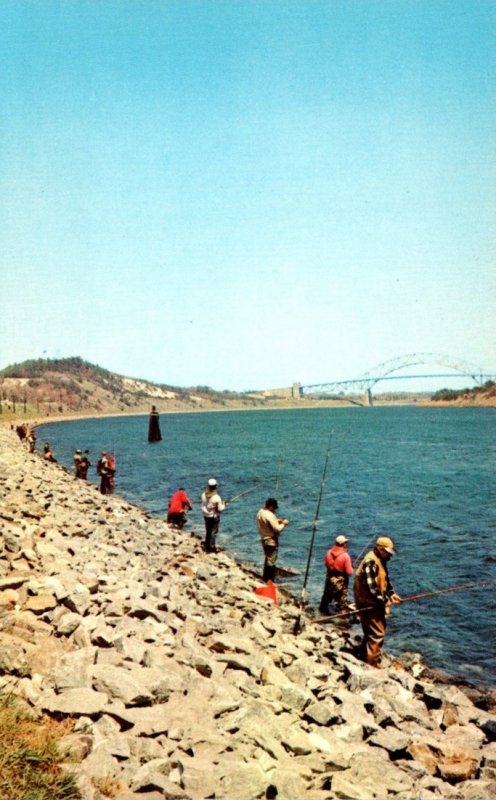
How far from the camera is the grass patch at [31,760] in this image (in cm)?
385

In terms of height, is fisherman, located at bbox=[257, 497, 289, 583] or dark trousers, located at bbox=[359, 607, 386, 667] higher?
fisherman, located at bbox=[257, 497, 289, 583]

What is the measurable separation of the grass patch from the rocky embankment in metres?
0.16

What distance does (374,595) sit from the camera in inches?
372

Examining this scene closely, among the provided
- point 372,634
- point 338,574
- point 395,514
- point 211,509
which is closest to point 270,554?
point 338,574

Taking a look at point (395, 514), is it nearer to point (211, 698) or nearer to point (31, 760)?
point (211, 698)

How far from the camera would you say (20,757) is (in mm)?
4121

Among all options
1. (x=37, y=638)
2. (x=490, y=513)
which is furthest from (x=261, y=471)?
(x=37, y=638)

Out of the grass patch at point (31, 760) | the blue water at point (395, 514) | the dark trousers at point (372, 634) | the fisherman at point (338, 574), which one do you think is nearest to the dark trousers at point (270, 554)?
the blue water at point (395, 514)

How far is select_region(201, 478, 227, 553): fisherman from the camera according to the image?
1541 centimetres

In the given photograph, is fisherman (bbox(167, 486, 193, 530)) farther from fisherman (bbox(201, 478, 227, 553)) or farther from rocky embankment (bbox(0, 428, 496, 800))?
rocky embankment (bbox(0, 428, 496, 800))

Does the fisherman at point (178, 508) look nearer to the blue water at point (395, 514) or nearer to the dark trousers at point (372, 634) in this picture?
the blue water at point (395, 514)

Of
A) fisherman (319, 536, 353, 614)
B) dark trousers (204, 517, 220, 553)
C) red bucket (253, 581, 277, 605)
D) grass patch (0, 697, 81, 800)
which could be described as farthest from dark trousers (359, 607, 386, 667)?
dark trousers (204, 517, 220, 553)

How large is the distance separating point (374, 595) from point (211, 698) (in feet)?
13.9

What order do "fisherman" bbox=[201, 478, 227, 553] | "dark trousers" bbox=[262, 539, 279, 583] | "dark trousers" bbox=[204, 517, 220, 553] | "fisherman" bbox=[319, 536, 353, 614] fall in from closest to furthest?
"fisherman" bbox=[319, 536, 353, 614]
"dark trousers" bbox=[262, 539, 279, 583]
"fisherman" bbox=[201, 478, 227, 553]
"dark trousers" bbox=[204, 517, 220, 553]
